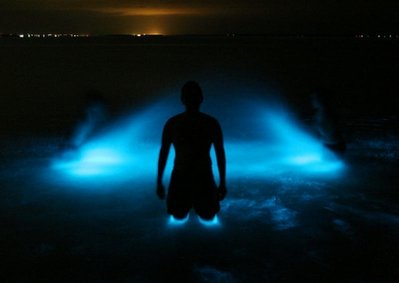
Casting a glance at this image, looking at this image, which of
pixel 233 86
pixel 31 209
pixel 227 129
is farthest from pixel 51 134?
pixel 233 86

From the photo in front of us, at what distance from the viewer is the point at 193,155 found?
5656 millimetres

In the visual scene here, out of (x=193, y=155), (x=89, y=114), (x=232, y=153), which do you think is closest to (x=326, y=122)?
(x=232, y=153)

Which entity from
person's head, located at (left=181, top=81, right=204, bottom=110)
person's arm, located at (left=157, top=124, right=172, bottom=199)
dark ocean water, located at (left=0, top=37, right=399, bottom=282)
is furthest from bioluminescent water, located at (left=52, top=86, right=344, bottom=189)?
person's head, located at (left=181, top=81, right=204, bottom=110)

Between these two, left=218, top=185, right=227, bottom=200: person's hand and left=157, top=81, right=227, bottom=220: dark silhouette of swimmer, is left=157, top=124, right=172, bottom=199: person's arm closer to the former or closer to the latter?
left=157, top=81, right=227, bottom=220: dark silhouette of swimmer

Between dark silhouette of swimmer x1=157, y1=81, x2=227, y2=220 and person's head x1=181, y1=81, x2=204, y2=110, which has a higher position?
person's head x1=181, y1=81, x2=204, y2=110

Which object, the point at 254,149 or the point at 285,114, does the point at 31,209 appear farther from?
the point at 285,114

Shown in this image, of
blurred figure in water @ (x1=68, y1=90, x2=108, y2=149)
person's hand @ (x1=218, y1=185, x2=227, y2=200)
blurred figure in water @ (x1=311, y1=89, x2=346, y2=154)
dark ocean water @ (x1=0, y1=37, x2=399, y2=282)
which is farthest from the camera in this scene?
blurred figure in water @ (x1=68, y1=90, x2=108, y2=149)

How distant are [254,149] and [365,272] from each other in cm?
734

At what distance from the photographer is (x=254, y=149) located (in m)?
12.5

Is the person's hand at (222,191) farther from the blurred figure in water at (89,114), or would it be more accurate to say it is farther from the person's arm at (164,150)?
the blurred figure in water at (89,114)

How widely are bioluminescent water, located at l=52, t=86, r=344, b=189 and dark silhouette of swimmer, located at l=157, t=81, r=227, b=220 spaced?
3.46m

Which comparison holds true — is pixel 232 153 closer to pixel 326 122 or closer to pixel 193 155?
pixel 326 122

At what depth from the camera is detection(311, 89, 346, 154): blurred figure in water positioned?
387 inches

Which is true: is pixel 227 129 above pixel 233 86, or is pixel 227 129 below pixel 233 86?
below
